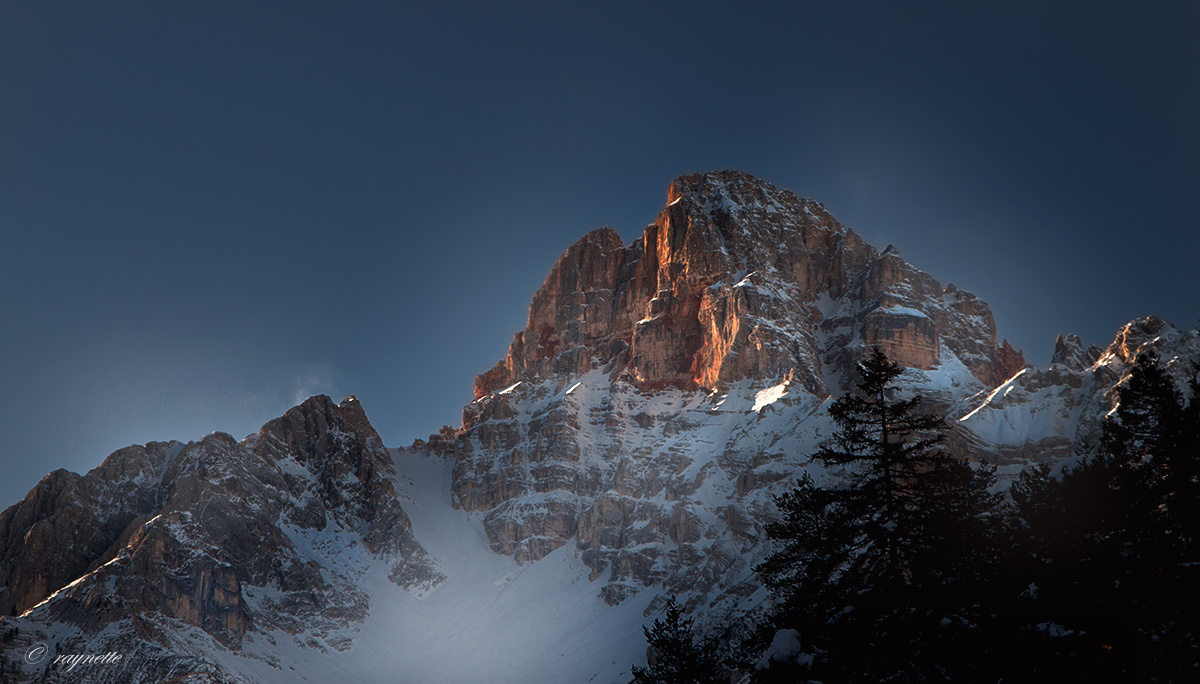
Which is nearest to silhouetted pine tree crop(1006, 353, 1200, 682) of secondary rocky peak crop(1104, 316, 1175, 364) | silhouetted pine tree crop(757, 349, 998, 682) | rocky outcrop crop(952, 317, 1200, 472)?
silhouetted pine tree crop(757, 349, 998, 682)

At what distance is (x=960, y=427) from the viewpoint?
178 metres

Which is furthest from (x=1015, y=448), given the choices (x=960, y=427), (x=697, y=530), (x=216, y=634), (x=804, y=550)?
(x=804, y=550)

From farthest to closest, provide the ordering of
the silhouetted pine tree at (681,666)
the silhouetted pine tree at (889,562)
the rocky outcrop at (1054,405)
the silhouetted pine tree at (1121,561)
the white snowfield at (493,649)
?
the white snowfield at (493,649)
the rocky outcrop at (1054,405)
the silhouetted pine tree at (681,666)
the silhouetted pine tree at (889,562)
the silhouetted pine tree at (1121,561)

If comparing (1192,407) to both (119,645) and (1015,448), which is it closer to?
(1015,448)

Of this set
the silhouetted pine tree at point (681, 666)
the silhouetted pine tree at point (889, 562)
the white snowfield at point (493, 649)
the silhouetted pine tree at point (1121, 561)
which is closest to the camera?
the silhouetted pine tree at point (1121, 561)

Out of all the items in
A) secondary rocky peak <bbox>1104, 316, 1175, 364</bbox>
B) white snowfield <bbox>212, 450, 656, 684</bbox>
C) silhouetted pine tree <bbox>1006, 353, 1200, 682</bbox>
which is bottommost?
silhouetted pine tree <bbox>1006, 353, 1200, 682</bbox>

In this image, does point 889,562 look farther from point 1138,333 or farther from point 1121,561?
point 1138,333

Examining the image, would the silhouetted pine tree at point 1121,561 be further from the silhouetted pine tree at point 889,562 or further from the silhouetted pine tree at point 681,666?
the silhouetted pine tree at point 681,666

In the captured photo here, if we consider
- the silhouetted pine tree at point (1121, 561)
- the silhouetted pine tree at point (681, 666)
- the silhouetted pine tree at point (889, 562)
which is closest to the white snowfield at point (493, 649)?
the silhouetted pine tree at point (681, 666)

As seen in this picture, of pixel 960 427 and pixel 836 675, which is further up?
pixel 960 427

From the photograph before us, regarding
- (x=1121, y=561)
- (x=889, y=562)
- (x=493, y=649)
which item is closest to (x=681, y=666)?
(x=889, y=562)

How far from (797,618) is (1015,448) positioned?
521ft

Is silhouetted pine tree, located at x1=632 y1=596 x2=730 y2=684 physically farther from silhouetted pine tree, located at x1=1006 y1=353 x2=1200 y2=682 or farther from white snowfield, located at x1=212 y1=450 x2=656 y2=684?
white snowfield, located at x1=212 y1=450 x2=656 y2=684

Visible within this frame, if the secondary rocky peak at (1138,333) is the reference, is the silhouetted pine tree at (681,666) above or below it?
below
